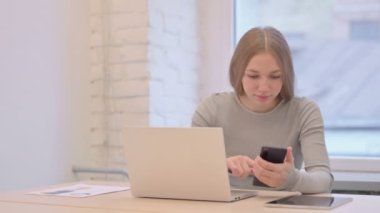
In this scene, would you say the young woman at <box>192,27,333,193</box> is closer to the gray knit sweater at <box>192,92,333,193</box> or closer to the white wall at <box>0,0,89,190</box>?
the gray knit sweater at <box>192,92,333,193</box>

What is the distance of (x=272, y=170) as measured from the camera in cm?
153

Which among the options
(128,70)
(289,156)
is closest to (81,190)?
(289,156)

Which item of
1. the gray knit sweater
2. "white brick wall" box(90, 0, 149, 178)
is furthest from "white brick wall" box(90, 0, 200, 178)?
the gray knit sweater

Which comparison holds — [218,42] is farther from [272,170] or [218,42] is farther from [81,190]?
[272,170]

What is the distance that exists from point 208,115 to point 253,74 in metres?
0.24

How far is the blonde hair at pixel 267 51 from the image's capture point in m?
1.91

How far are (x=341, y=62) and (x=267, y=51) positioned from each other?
0.91 metres

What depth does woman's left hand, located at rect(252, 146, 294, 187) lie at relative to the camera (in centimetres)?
152

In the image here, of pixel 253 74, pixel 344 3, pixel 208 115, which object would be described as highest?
pixel 344 3

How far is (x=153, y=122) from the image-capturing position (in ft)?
8.50

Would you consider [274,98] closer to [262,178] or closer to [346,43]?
[262,178]

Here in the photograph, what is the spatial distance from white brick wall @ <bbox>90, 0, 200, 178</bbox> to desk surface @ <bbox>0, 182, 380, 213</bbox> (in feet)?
3.25

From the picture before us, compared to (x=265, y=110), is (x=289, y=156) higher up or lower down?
lower down

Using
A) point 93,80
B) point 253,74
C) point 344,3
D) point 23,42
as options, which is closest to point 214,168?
point 253,74
